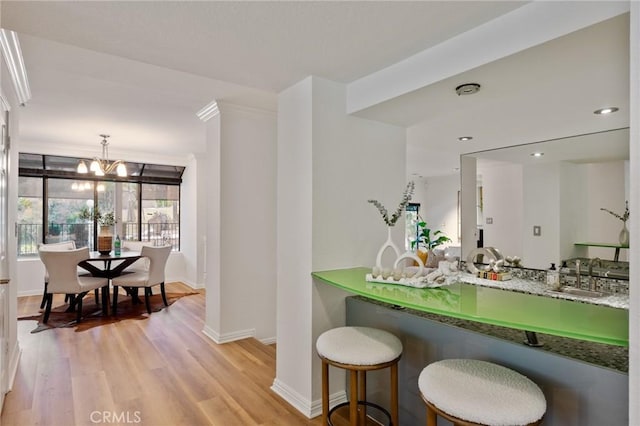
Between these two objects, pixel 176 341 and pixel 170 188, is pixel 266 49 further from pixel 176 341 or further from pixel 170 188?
pixel 170 188

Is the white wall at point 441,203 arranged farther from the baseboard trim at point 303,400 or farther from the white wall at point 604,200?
the baseboard trim at point 303,400

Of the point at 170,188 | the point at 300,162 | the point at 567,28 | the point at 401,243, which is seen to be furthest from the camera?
the point at 170,188

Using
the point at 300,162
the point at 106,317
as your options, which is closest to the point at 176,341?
the point at 106,317

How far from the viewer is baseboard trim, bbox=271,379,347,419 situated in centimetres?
242

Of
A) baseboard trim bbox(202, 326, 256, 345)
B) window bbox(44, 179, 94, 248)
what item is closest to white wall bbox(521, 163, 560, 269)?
baseboard trim bbox(202, 326, 256, 345)

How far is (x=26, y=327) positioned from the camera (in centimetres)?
423

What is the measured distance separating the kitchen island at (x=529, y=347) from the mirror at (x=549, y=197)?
6.11ft

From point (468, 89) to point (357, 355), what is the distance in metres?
1.60

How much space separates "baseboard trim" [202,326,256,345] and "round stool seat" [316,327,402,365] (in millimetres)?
2060

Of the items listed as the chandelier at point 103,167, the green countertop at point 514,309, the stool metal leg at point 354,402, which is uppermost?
the chandelier at point 103,167

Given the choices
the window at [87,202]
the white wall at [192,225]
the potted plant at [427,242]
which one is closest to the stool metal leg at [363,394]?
the potted plant at [427,242]

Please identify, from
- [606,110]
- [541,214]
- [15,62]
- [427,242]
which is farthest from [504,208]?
[15,62]

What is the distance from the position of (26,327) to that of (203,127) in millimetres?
3154

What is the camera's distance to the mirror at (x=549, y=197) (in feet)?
9.96
